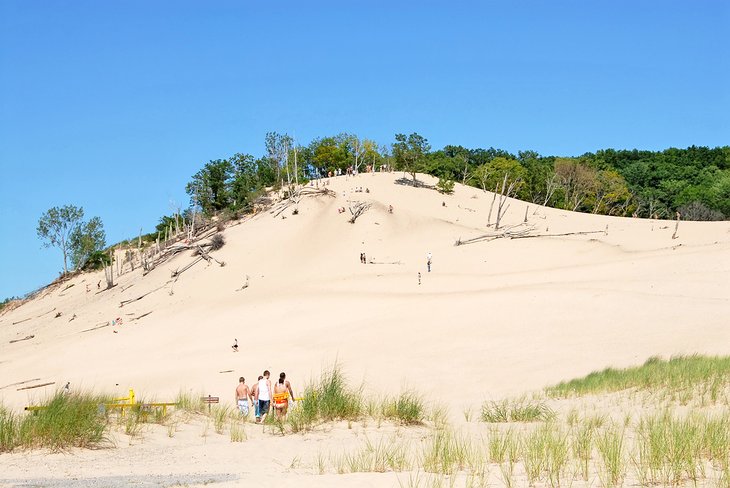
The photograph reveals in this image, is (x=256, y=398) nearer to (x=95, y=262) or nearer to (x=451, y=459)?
(x=451, y=459)

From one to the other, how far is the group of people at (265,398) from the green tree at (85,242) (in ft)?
169

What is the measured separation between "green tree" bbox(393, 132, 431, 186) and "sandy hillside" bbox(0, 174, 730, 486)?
491 inches

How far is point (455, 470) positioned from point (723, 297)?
85.9 ft

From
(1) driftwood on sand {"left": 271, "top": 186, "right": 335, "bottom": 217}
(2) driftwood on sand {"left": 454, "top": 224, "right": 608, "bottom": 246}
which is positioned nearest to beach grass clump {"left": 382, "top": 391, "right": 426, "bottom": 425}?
(2) driftwood on sand {"left": 454, "top": 224, "right": 608, "bottom": 246}

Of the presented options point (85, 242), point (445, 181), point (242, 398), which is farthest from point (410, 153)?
point (242, 398)

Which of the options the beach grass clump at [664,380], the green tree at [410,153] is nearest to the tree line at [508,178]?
the green tree at [410,153]

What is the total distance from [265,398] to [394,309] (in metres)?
20.5

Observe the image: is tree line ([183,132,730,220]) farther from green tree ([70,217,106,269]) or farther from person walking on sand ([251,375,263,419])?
person walking on sand ([251,375,263,419])

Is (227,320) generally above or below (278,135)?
below

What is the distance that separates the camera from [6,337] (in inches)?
1844

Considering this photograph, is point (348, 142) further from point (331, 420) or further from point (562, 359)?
point (331, 420)

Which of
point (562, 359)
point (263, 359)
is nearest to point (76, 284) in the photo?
point (263, 359)

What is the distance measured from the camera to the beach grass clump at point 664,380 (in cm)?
1408

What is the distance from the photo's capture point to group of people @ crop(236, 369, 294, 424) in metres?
14.7
